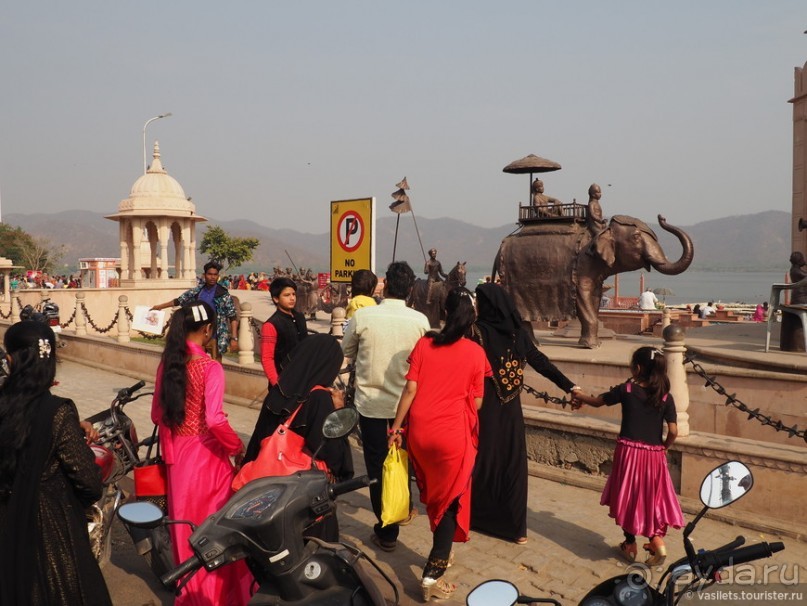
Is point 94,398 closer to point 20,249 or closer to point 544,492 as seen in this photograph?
point 544,492

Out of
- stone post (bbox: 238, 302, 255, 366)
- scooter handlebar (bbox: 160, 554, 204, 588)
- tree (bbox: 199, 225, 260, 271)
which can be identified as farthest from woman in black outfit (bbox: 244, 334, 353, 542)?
tree (bbox: 199, 225, 260, 271)

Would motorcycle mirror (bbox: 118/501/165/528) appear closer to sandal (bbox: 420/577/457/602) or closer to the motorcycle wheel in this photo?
the motorcycle wheel

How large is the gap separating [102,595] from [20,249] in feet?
222

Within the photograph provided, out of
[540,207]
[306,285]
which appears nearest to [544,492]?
[540,207]

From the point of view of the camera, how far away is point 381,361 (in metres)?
4.83

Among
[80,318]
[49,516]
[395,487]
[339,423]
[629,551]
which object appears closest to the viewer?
[49,516]

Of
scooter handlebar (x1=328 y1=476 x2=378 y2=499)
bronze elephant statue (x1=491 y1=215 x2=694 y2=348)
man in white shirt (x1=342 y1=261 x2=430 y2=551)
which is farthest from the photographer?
bronze elephant statue (x1=491 y1=215 x2=694 y2=348)

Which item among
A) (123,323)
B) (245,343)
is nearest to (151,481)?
(245,343)

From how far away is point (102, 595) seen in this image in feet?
9.80

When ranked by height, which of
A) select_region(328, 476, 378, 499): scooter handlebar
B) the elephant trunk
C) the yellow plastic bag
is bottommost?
the yellow plastic bag

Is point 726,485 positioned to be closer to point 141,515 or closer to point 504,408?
point 141,515

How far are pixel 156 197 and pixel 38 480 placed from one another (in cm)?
2365

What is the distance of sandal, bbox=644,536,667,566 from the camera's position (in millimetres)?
4457

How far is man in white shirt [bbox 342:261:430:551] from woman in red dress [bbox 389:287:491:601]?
64 centimetres
